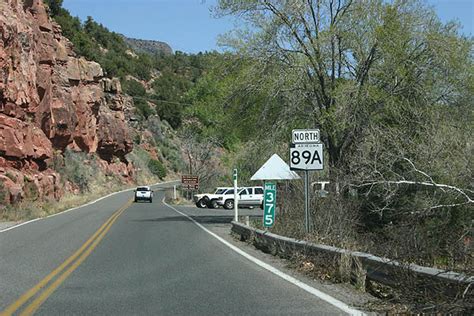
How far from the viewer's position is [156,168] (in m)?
101

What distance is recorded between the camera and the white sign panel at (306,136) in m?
13.6

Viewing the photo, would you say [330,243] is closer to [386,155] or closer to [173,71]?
[386,155]

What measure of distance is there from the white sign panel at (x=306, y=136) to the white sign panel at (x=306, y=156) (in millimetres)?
98

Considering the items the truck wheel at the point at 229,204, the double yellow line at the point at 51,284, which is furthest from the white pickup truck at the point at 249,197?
the double yellow line at the point at 51,284

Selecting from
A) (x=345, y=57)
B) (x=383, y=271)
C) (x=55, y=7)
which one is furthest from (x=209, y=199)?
(x=55, y=7)

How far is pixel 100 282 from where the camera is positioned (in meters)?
9.84

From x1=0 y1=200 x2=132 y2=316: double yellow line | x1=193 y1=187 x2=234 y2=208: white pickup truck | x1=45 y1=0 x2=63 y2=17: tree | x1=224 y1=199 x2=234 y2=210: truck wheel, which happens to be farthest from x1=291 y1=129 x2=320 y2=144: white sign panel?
x1=45 y1=0 x2=63 y2=17: tree

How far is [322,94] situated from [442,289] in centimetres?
1502

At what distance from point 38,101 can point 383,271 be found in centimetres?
4210

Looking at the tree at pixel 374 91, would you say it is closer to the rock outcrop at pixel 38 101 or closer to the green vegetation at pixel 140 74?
the rock outcrop at pixel 38 101

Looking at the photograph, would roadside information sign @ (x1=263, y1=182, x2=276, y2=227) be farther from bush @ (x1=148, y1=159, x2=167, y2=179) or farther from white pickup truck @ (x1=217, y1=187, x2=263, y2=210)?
bush @ (x1=148, y1=159, x2=167, y2=179)

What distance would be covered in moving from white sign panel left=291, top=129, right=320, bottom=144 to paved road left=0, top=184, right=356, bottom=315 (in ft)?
9.91

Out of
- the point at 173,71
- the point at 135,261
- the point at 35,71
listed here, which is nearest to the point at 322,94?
the point at 135,261

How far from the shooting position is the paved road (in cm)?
779
